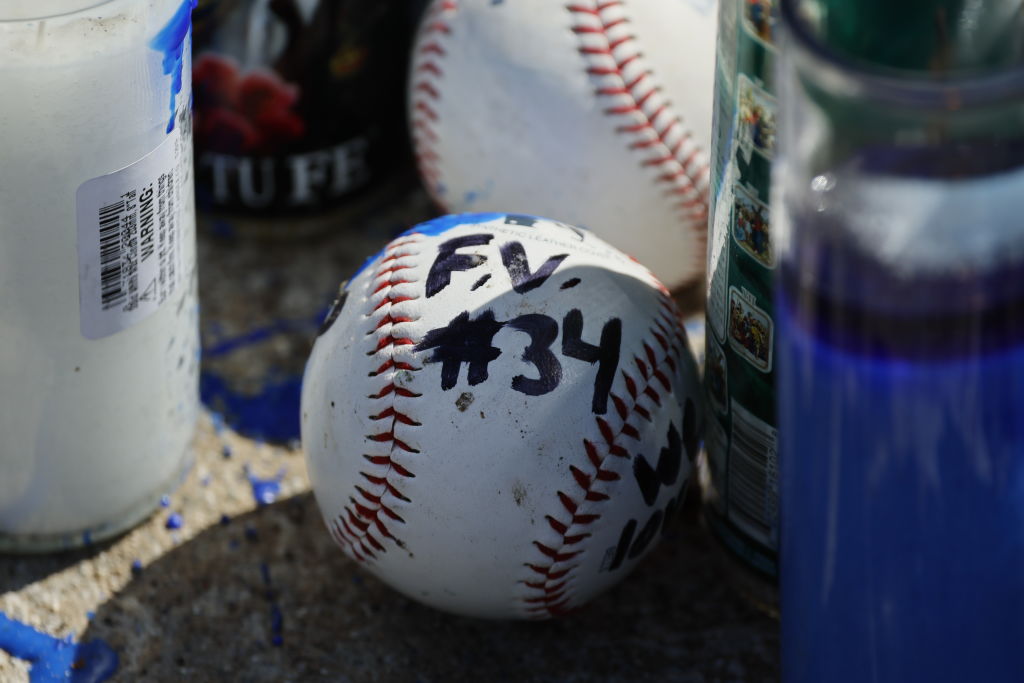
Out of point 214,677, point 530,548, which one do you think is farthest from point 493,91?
point 214,677

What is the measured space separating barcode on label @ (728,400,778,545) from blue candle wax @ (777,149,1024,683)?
307 millimetres

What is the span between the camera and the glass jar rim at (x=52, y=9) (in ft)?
5.16

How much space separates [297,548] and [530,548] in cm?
51

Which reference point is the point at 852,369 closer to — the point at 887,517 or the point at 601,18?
the point at 887,517

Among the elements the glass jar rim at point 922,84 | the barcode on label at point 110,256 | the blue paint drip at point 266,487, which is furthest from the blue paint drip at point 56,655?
the glass jar rim at point 922,84

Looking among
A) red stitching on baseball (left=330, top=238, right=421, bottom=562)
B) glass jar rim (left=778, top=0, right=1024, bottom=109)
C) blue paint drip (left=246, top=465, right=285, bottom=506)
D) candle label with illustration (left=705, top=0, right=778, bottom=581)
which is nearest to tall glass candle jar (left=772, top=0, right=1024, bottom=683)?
glass jar rim (left=778, top=0, right=1024, bottom=109)

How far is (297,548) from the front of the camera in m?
2.04

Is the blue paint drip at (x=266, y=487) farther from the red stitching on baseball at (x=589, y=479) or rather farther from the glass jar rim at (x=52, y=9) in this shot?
the glass jar rim at (x=52, y=9)

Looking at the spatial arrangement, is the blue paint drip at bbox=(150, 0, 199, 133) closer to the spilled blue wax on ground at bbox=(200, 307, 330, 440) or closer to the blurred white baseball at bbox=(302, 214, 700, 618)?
the blurred white baseball at bbox=(302, 214, 700, 618)

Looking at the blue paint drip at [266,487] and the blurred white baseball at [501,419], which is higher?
the blurred white baseball at [501,419]

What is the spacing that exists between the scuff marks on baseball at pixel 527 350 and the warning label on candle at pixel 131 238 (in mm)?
394

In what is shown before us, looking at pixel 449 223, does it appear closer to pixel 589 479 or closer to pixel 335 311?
pixel 335 311

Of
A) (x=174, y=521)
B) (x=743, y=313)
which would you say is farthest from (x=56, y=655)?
(x=743, y=313)

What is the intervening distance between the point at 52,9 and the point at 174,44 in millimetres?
145
